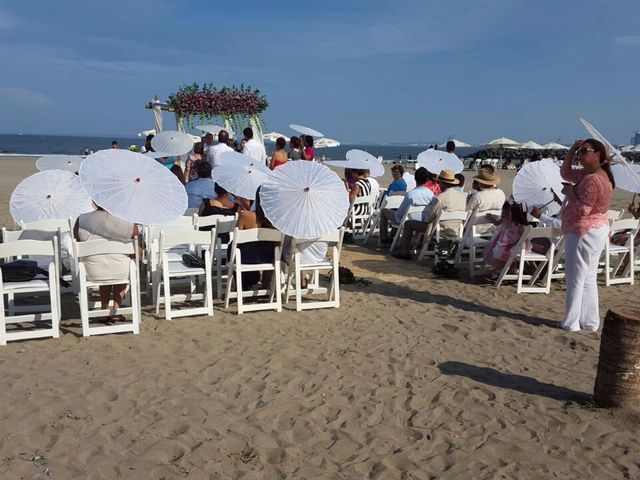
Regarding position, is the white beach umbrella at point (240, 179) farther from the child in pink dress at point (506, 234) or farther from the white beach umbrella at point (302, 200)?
the child in pink dress at point (506, 234)

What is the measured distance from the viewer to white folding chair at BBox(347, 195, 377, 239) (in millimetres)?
10672

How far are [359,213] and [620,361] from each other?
744cm

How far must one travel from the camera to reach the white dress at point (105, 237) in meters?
5.30

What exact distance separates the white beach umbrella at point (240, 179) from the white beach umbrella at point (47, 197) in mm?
1597

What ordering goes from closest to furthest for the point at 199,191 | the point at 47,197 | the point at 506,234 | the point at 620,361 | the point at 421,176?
the point at 620,361 < the point at 47,197 < the point at 506,234 < the point at 199,191 < the point at 421,176

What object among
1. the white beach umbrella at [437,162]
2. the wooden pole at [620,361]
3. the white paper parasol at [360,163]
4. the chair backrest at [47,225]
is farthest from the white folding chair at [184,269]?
the white beach umbrella at [437,162]

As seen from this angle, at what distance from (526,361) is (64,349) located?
152 inches

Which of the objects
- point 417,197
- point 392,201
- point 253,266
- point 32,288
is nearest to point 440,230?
point 417,197

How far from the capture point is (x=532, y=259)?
23.1 ft

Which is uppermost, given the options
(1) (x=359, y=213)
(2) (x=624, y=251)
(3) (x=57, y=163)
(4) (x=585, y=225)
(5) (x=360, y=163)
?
(5) (x=360, y=163)

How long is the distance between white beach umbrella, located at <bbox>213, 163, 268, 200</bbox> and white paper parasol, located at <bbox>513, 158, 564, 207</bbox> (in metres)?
2.99

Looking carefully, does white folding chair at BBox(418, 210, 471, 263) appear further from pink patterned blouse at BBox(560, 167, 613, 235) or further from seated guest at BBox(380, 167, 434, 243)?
pink patterned blouse at BBox(560, 167, 613, 235)

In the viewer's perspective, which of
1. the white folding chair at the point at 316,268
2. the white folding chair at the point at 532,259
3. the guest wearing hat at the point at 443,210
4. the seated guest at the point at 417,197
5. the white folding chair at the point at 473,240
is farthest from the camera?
the seated guest at the point at 417,197

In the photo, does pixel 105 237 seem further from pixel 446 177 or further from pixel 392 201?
pixel 392 201
